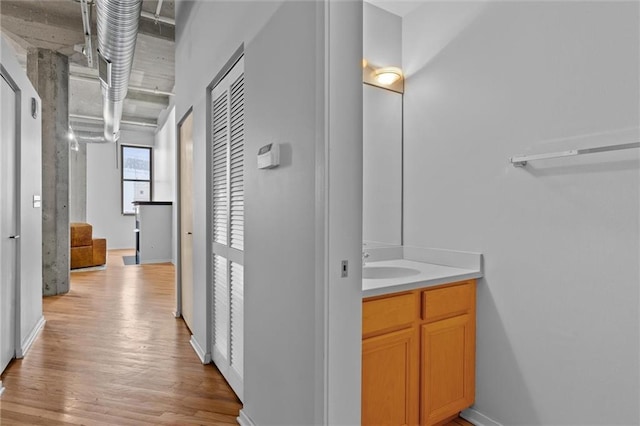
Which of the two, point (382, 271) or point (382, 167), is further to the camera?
point (382, 167)

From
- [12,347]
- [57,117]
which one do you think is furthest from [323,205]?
[57,117]

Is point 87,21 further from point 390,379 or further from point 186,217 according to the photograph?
point 390,379

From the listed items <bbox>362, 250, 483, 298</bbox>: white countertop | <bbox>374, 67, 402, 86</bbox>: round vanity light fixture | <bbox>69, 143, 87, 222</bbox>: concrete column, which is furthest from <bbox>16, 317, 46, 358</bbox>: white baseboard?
<bbox>69, 143, 87, 222</bbox>: concrete column

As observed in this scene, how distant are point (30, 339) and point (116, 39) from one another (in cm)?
267

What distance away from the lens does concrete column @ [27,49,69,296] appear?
488 centimetres

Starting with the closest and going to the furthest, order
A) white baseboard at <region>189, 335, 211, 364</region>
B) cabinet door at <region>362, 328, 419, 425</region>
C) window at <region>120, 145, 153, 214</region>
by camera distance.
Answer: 1. cabinet door at <region>362, 328, 419, 425</region>
2. white baseboard at <region>189, 335, 211, 364</region>
3. window at <region>120, 145, 153, 214</region>

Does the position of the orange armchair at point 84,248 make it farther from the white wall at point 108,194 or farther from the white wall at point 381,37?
the white wall at point 381,37

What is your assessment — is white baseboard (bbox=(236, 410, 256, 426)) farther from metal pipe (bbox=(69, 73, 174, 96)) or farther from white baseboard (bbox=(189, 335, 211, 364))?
metal pipe (bbox=(69, 73, 174, 96))

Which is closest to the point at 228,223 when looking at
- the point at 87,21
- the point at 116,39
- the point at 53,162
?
the point at 116,39

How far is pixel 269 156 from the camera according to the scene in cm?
169

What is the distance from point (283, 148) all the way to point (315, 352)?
0.85 metres

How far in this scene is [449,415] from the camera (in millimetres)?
1979

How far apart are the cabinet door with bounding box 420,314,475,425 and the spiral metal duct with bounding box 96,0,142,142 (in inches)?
122

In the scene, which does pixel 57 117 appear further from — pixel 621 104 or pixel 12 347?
pixel 621 104
